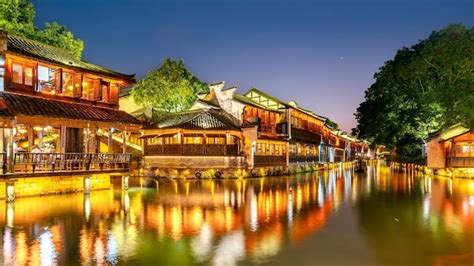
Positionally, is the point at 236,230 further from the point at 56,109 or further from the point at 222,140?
the point at 222,140

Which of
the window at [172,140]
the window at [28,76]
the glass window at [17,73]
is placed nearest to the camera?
the glass window at [17,73]

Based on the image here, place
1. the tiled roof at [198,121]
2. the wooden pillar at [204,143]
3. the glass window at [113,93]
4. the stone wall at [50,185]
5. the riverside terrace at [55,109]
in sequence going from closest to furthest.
Result: the riverside terrace at [55,109], the stone wall at [50,185], the glass window at [113,93], the tiled roof at [198,121], the wooden pillar at [204,143]

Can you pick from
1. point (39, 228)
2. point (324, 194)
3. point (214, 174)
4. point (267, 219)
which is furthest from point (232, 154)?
point (39, 228)

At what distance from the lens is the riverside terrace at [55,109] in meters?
21.5

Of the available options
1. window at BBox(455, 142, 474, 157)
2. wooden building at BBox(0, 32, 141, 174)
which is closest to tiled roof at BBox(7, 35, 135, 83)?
wooden building at BBox(0, 32, 141, 174)

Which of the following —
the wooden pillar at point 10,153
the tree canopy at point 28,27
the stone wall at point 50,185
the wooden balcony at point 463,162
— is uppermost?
the tree canopy at point 28,27

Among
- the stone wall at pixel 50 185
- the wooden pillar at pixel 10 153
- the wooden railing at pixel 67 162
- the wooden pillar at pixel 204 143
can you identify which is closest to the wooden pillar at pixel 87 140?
the wooden railing at pixel 67 162

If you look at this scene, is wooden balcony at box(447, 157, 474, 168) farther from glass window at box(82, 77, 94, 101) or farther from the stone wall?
Result: glass window at box(82, 77, 94, 101)

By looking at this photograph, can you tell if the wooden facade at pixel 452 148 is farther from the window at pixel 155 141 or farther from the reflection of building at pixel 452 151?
the window at pixel 155 141

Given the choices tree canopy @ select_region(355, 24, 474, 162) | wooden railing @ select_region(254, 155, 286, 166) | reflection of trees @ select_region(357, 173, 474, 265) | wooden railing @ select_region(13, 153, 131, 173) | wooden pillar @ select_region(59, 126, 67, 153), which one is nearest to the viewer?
reflection of trees @ select_region(357, 173, 474, 265)

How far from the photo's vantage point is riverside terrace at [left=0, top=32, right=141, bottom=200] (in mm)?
21547

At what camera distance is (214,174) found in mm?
41812

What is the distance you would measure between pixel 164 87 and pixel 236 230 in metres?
37.1

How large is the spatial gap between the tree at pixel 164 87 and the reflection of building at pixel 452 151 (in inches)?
1191
